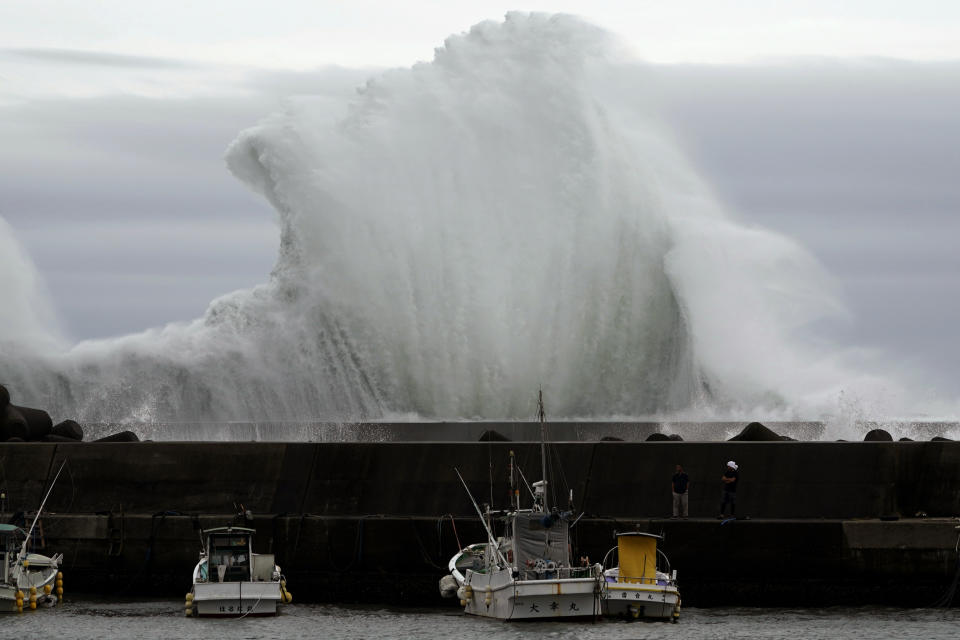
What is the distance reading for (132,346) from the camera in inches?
1734

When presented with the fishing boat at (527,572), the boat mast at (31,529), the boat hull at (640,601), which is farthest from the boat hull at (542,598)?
the boat mast at (31,529)

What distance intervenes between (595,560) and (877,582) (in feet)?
15.1

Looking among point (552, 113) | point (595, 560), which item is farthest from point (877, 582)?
point (552, 113)

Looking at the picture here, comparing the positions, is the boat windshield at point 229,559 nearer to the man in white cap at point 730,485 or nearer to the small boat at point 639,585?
the small boat at point 639,585

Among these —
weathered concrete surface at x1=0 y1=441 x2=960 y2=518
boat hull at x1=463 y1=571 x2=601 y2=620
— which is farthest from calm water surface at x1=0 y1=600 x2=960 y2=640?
weathered concrete surface at x1=0 y1=441 x2=960 y2=518

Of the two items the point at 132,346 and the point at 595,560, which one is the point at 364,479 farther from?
the point at 132,346

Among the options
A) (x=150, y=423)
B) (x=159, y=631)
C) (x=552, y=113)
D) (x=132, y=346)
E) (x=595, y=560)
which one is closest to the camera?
(x=159, y=631)

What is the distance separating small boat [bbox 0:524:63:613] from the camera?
27562 millimetres

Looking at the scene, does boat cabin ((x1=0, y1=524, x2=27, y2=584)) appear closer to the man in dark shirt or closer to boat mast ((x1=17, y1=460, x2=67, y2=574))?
boat mast ((x1=17, y1=460, x2=67, y2=574))

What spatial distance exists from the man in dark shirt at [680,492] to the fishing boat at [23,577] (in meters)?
10.5

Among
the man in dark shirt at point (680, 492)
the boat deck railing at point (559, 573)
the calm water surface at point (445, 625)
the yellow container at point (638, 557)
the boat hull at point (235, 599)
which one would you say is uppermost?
the man in dark shirt at point (680, 492)

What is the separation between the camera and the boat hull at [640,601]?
84.5ft

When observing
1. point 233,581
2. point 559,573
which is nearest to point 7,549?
point 233,581

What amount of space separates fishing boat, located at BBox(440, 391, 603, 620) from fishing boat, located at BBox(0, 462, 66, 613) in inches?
262
